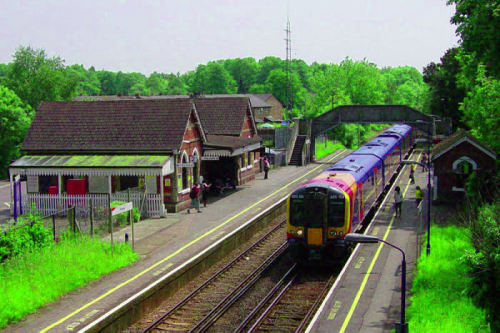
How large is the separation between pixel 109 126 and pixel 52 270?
16904 mm

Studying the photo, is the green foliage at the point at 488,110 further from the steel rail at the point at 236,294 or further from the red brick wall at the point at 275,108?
the red brick wall at the point at 275,108

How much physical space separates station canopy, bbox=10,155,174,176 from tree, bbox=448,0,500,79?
1685 centimetres

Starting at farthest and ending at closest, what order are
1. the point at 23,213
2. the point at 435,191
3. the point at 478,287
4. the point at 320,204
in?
the point at 435,191
the point at 23,213
the point at 320,204
the point at 478,287

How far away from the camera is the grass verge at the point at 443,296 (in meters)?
14.1

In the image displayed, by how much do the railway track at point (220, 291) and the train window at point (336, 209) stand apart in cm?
359

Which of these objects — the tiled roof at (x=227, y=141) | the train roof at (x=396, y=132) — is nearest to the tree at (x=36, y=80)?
the tiled roof at (x=227, y=141)

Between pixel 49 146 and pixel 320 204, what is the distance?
20161mm

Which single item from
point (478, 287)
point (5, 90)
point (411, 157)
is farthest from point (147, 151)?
point (411, 157)

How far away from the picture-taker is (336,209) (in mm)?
20922

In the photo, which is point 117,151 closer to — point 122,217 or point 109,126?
point 109,126

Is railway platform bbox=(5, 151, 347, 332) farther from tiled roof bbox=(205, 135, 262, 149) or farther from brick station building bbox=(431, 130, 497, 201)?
brick station building bbox=(431, 130, 497, 201)

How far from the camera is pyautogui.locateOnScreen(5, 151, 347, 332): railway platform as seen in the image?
1591cm

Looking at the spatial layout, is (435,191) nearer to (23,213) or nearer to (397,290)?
(397,290)

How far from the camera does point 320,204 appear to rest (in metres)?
20.7
